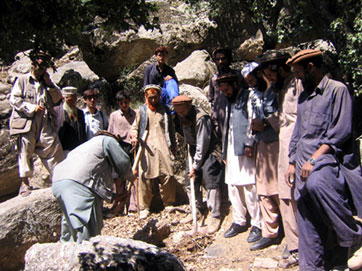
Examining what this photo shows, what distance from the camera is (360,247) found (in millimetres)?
3740

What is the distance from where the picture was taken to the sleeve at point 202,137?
18.4 feet

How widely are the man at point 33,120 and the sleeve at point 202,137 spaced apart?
2.07 metres

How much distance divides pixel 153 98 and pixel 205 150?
115 cm

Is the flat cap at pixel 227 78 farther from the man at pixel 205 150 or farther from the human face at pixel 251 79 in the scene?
the man at pixel 205 150

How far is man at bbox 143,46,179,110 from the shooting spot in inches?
248

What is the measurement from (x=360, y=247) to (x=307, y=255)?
49 cm

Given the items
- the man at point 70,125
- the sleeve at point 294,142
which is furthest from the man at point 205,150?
the sleeve at point 294,142

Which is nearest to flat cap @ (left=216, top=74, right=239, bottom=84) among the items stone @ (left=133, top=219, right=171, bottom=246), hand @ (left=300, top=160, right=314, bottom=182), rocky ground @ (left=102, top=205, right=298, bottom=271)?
hand @ (left=300, top=160, right=314, bottom=182)

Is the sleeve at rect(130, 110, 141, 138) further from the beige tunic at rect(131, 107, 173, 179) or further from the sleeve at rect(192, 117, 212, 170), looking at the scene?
the sleeve at rect(192, 117, 212, 170)

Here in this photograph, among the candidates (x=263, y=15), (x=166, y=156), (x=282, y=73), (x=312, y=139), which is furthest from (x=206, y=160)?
(x=263, y=15)

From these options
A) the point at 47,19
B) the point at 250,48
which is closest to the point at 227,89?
the point at 47,19

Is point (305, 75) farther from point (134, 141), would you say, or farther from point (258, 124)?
point (134, 141)

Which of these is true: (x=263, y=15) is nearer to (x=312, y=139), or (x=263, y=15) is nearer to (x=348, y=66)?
(x=348, y=66)

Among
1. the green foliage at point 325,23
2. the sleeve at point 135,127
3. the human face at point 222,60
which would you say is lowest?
the sleeve at point 135,127
